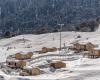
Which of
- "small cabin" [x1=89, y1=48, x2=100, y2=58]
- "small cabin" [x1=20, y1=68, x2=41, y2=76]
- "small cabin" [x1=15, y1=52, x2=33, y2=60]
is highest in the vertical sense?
"small cabin" [x1=89, y1=48, x2=100, y2=58]

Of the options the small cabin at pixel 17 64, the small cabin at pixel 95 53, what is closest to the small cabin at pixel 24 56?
the small cabin at pixel 17 64

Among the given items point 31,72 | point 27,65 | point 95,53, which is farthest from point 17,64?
point 95,53

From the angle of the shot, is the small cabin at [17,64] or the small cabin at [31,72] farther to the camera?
the small cabin at [17,64]

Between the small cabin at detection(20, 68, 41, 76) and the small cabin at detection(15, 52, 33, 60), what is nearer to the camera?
the small cabin at detection(20, 68, 41, 76)

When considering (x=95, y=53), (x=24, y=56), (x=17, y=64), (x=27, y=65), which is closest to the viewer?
(x=27, y=65)

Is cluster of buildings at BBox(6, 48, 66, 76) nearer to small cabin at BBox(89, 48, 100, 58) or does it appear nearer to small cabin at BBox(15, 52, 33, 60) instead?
small cabin at BBox(15, 52, 33, 60)

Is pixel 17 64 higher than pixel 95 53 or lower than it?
lower

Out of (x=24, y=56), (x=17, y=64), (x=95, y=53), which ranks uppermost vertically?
(x=95, y=53)

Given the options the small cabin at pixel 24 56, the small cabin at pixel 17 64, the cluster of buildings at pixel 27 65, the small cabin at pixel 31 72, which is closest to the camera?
the small cabin at pixel 31 72

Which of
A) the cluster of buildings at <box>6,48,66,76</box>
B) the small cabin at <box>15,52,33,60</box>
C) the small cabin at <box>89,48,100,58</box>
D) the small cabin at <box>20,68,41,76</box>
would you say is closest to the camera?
the small cabin at <box>20,68,41,76</box>

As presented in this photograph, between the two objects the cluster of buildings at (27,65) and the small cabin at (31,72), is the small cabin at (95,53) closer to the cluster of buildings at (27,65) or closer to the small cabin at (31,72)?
the cluster of buildings at (27,65)

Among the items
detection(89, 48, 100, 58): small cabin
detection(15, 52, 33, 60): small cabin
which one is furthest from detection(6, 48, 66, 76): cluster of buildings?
detection(89, 48, 100, 58): small cabin

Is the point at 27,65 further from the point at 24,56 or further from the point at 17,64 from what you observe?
the point at 24,56

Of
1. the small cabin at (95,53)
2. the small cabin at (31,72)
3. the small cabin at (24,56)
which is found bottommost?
the small cabin at (31,72)
